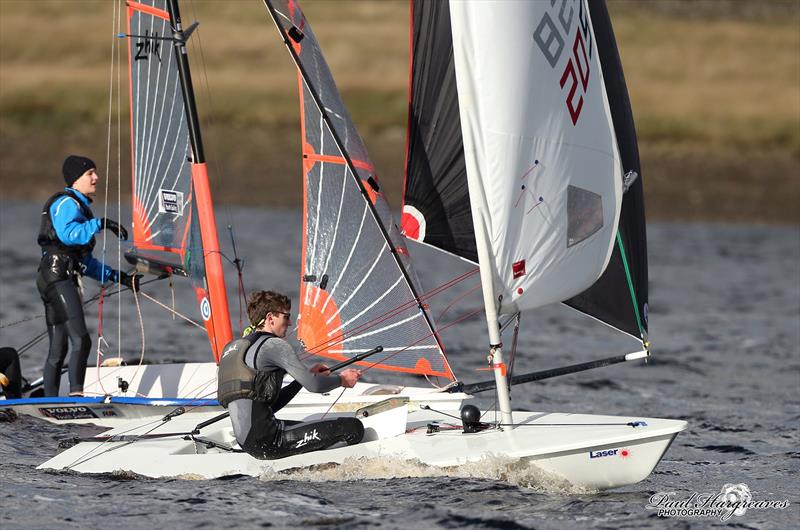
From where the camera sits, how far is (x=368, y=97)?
28.4 meters

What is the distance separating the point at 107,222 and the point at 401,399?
2933 mm

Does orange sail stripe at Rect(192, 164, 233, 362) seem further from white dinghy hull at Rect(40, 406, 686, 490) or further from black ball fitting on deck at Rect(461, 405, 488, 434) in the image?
black ball fitting on deck at Rect(461, 405, 488, 434)

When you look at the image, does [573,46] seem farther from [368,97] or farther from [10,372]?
[368,97]

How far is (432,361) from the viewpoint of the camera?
32.9ft

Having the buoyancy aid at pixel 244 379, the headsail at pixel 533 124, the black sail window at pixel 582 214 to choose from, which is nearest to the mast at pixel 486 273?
the headsail at pixel 533 124

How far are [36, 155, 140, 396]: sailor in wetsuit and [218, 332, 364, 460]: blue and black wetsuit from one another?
7.66 feet

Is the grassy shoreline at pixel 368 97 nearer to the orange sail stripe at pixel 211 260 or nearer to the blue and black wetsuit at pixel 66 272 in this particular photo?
the orange sail stripe at pixel 211 260

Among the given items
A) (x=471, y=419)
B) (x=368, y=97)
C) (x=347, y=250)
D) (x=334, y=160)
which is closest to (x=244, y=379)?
(x=471, y=419)

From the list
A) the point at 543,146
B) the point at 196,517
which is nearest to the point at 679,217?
the point at 543,146

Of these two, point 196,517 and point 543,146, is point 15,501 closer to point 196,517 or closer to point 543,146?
point 196,517

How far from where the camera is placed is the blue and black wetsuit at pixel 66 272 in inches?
394

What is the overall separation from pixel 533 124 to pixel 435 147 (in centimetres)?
74

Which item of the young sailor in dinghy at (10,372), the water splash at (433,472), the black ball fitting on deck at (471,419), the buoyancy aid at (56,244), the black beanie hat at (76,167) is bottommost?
the water splash at (433,472)

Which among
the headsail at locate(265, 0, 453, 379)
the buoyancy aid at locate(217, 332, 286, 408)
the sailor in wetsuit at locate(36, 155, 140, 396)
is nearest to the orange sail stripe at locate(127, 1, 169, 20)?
the headsail at locate(265, 0, 453, 379)
